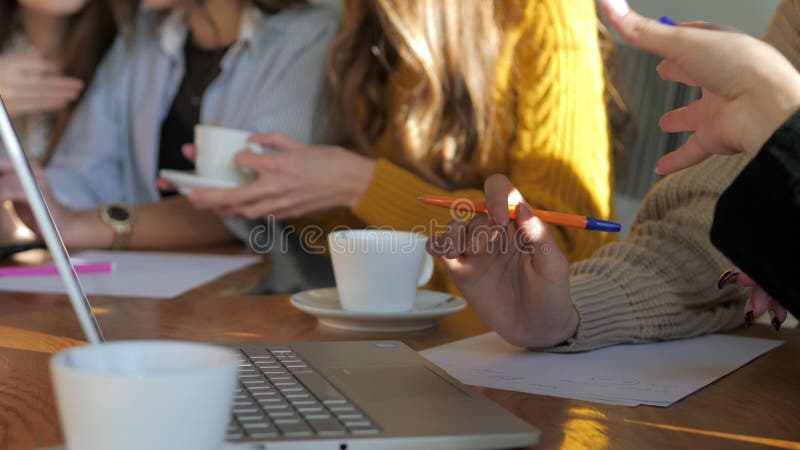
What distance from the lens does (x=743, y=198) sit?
0.60 meters

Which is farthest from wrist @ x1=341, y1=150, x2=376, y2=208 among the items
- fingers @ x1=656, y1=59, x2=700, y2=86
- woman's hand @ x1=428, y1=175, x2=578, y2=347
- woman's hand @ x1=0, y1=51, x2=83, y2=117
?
fingers @ x1=656, y1=59, x2=700, y2=86

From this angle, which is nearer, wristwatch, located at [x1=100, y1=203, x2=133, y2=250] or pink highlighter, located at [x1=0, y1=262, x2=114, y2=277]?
pink highlighter, located at [x1=0, y1=262, x2=114, y2=277]

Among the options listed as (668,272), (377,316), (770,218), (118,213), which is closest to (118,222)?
(118,213)

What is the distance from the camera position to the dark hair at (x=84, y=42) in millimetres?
1990

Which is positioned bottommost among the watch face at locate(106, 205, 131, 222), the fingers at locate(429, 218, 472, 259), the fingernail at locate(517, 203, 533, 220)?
the watch face at locate(106, 205, 131, 222)

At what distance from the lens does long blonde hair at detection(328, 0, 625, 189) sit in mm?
1501

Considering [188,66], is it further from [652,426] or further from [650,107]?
[652,426]

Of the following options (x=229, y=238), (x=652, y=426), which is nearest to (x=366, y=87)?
(x=229, y=238)

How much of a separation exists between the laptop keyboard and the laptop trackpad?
0.7 inches

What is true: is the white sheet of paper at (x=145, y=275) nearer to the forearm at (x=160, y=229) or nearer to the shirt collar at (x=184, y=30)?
the forearm at (x=160, y=229)

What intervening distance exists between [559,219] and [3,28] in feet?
5.39

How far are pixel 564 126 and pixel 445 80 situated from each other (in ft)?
0.70

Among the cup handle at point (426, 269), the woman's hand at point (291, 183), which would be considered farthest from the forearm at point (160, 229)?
the cup handle at point (426, 269)

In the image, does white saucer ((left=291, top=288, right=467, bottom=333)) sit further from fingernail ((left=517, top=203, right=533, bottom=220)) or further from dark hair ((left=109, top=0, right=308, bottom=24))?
dark hair ((left=109, top=0, right=308, bottom=24))
